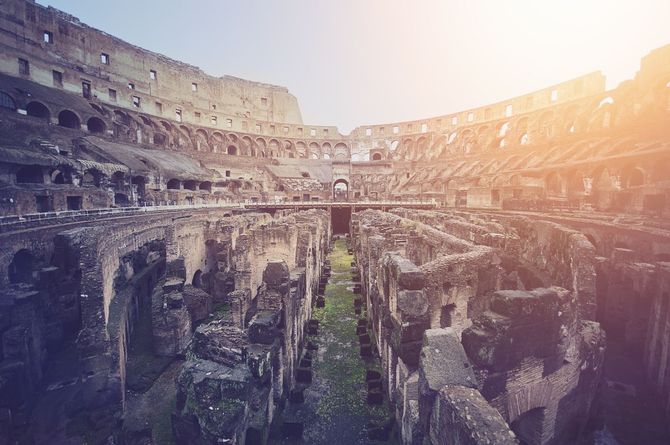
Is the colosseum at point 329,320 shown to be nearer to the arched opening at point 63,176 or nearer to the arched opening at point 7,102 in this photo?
the arched opening at point 7,102

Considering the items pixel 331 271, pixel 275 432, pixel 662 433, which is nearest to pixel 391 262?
pixel 275 432

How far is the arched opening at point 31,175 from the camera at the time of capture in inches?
675

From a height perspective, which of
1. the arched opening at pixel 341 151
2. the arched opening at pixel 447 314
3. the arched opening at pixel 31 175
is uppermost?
the arched opening at pixel 341 151

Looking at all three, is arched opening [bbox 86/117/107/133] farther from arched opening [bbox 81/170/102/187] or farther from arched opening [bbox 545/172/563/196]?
arched opening [bbox 545/172/563/196]

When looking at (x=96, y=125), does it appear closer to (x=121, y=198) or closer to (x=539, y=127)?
(x=121, y=198)

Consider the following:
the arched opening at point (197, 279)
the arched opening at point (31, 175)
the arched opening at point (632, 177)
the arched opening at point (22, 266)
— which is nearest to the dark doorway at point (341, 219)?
the arched opening at point (197, 279)

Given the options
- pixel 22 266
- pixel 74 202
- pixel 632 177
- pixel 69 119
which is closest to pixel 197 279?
pixel 22 266

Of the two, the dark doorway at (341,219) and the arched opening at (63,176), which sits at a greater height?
Answer: the arched opening at (63,176)

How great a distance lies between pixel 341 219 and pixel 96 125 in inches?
1026

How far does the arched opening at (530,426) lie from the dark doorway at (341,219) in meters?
28.4

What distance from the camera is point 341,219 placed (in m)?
33.0

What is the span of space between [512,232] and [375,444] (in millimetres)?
9883

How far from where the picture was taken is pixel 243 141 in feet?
159

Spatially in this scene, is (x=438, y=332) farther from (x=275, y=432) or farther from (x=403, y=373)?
(x=275, y=432)
